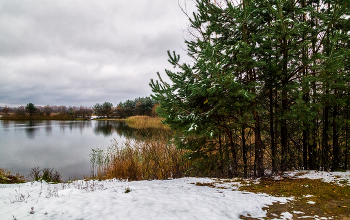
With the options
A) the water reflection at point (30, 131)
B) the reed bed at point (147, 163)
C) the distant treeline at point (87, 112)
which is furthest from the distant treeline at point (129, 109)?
the reed bed at point (147, 163)

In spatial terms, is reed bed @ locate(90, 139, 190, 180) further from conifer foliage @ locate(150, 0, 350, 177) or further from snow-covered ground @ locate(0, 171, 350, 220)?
snow-covered ground @ locate(0, 171, 350, 220)

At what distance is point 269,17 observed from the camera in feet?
15.6

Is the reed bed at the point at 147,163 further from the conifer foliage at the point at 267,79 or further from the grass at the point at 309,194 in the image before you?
the grass at the point at 309,194

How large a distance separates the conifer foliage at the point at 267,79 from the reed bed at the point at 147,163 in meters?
1.84

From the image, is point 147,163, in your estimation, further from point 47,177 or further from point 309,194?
point 309,194

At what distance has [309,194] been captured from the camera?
3.39 m

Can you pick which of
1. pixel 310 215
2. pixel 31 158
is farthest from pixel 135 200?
pixel 31 158

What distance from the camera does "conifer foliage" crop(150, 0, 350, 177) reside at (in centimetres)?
367

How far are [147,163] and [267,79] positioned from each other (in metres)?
5.74

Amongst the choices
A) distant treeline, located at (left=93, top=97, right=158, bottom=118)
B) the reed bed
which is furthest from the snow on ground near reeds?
distant treeline, located at (left=93, top=97, right=158, bottom=118)

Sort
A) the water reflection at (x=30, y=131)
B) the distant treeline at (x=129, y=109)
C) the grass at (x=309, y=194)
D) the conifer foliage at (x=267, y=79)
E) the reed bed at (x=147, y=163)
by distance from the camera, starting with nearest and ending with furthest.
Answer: the grass at (x=309, y=194) < the conifer foliage at (x=267, y=79) < the reed bed at (x=147, y=163) < the water reflection at (x=30, y=131) < the distant treeline at (x=129, y=109)

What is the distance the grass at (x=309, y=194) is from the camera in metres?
2.72

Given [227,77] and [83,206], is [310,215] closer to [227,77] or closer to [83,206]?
[227,77]

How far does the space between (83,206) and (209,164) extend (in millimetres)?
3635
